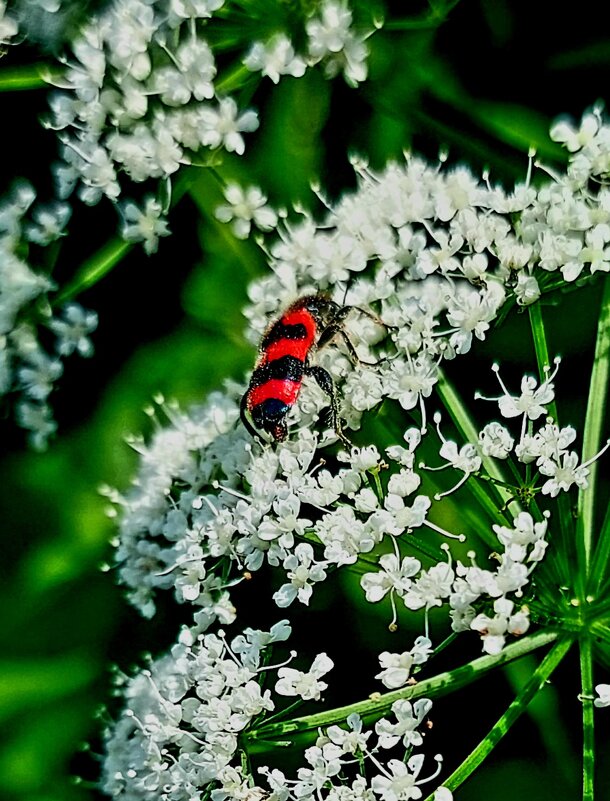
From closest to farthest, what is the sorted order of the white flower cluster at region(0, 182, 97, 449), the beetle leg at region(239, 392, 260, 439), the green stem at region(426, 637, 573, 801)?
the green stem at region(426, 637, 573, 801) → the beetle leg at region(239, 392, 260, 439) → the white flower cluster at region(0, 182, 97, 449)

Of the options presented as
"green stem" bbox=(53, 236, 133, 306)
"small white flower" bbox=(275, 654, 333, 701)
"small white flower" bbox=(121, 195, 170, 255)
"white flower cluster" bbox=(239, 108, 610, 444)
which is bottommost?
"small white flower" bbox=(275, 654, 333, 701)

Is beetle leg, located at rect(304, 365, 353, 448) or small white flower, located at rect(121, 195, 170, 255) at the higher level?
small white flower, located at rect(121, 195, 170, 255)

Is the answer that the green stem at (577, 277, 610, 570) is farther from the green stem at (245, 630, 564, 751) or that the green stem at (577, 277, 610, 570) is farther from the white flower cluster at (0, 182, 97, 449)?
the white flower cluster at (0, 182, 97, 449)

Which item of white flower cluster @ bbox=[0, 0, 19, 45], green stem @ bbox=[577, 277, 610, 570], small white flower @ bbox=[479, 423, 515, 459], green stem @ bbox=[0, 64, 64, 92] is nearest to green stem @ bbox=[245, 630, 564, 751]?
green stem @ bbox=[577, 277, 610, 570]

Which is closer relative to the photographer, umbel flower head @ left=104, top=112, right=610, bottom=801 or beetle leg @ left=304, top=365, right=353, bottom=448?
umbel flower head @ left=104, top=112, right=610, bottom=801

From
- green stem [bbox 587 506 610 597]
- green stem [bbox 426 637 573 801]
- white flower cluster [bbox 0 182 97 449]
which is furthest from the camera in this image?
white flower cluster [bbox 0 182 97 449]

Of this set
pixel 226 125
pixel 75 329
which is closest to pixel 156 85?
pixel 226 125

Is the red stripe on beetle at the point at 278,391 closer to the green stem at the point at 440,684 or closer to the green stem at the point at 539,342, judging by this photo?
the green stem at the point at 539,342

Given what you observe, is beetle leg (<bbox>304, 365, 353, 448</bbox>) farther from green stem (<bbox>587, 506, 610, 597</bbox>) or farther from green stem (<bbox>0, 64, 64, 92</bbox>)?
green stem (<bbox>0, 64, 64, 92</bbox>)
